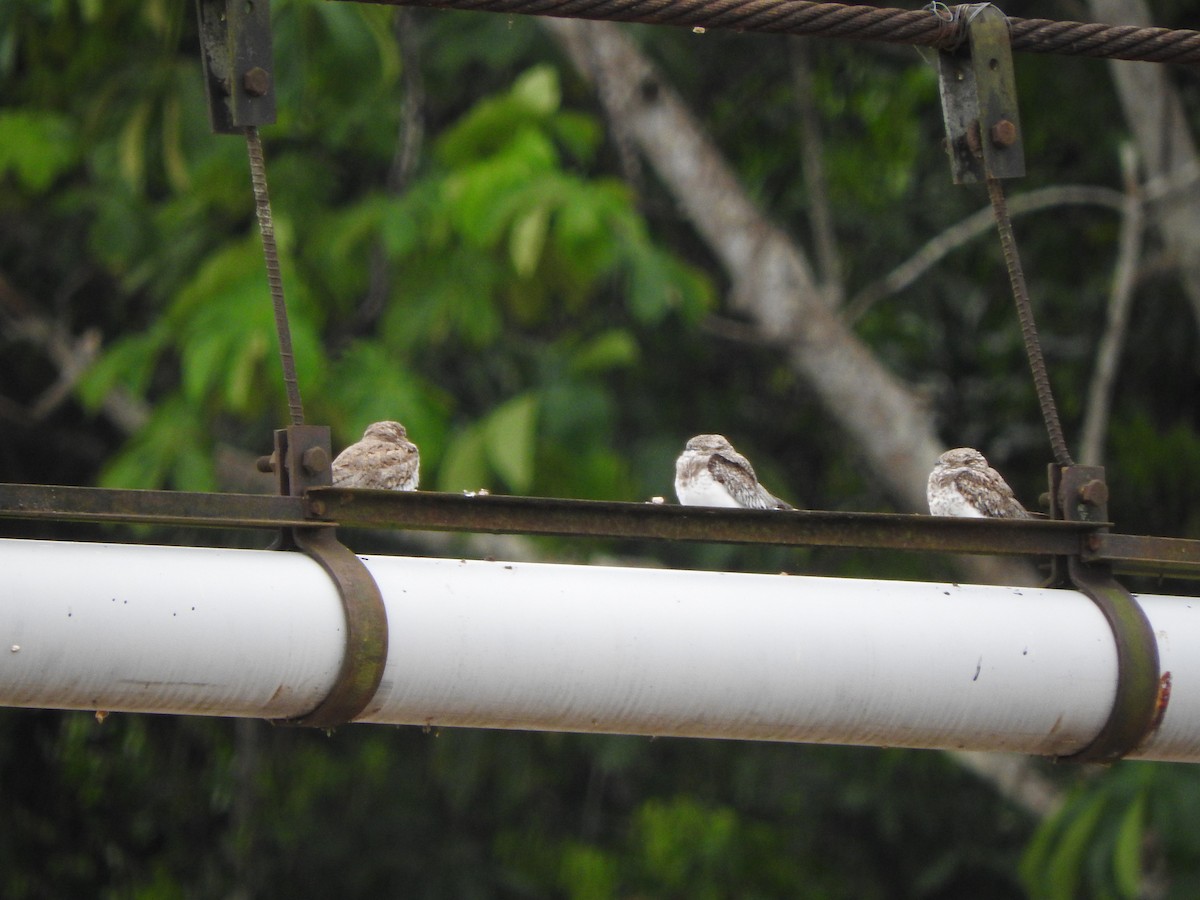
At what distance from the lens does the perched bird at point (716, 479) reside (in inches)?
291

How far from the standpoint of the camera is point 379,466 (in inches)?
275

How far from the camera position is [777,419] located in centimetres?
1530

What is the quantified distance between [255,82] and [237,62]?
6 cm

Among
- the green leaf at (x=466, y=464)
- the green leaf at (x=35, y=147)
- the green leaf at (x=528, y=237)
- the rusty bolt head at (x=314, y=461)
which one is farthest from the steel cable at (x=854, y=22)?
the green leaf at (x=35, y=147)

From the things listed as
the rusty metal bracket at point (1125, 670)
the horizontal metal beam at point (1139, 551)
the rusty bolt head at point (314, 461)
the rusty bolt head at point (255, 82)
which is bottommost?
the rusty metal bracket at point (1125, 670)

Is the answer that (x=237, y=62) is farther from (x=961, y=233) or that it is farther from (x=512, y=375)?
(x=512, y=375)

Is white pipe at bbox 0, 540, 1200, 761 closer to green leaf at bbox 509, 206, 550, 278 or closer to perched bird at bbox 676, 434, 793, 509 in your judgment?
perched bird at bbox 676, 434, 793, 509

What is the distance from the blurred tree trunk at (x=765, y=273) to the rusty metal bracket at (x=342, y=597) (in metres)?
8.12

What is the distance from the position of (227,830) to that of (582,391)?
19.5 ft

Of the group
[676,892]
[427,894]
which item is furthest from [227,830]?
[676,892]

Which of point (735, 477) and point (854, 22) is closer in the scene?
point (854, 22)

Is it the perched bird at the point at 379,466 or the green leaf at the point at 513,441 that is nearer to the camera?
the perched bird at the point at 379,466

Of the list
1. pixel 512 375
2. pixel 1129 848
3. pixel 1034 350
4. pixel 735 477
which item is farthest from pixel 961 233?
pixel 1034 350

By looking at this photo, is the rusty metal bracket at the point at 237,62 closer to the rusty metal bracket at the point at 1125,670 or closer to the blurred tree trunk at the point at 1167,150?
the rusty metal bracket at the point at 1125,670
